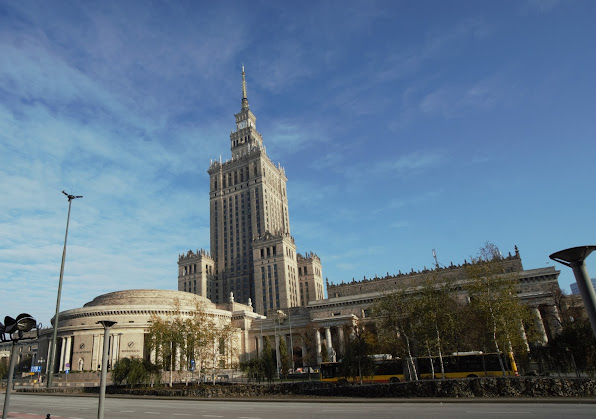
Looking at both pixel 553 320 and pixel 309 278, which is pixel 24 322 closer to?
pixel 553 320

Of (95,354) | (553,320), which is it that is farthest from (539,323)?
(95,354)

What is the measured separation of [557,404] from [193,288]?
13279 cm

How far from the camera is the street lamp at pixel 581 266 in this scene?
9677 mm

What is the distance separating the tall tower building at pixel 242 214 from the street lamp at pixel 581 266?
411ft

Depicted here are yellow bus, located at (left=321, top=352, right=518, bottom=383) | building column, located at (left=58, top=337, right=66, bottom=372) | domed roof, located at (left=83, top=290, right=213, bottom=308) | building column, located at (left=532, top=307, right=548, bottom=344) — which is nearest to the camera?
yellow bus, located at (left=321, top=352, right=518, bottom=383)

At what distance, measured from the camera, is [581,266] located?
414 inches

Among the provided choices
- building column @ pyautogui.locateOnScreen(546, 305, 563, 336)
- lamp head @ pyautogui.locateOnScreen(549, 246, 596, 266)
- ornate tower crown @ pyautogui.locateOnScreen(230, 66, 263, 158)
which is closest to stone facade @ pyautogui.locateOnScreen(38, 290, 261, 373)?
building column @ pyautogui.locateOnScreen(546, 305, 563, 336)

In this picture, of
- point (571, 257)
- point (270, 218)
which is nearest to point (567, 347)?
point (571, 257)

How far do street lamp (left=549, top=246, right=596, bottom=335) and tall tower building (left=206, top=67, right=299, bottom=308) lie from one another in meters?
125

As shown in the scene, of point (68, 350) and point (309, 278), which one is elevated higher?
point (309, 278)

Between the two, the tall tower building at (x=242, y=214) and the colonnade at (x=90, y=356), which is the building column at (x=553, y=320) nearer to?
the tall tower building at (x=242, y=214)

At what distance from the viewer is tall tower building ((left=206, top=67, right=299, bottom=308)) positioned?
146250 millimetres

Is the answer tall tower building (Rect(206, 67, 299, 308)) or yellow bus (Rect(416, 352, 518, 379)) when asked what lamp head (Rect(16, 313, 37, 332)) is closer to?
yellow bus (Rect(416, 352, 518, 379))

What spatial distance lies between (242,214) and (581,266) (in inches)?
5748
